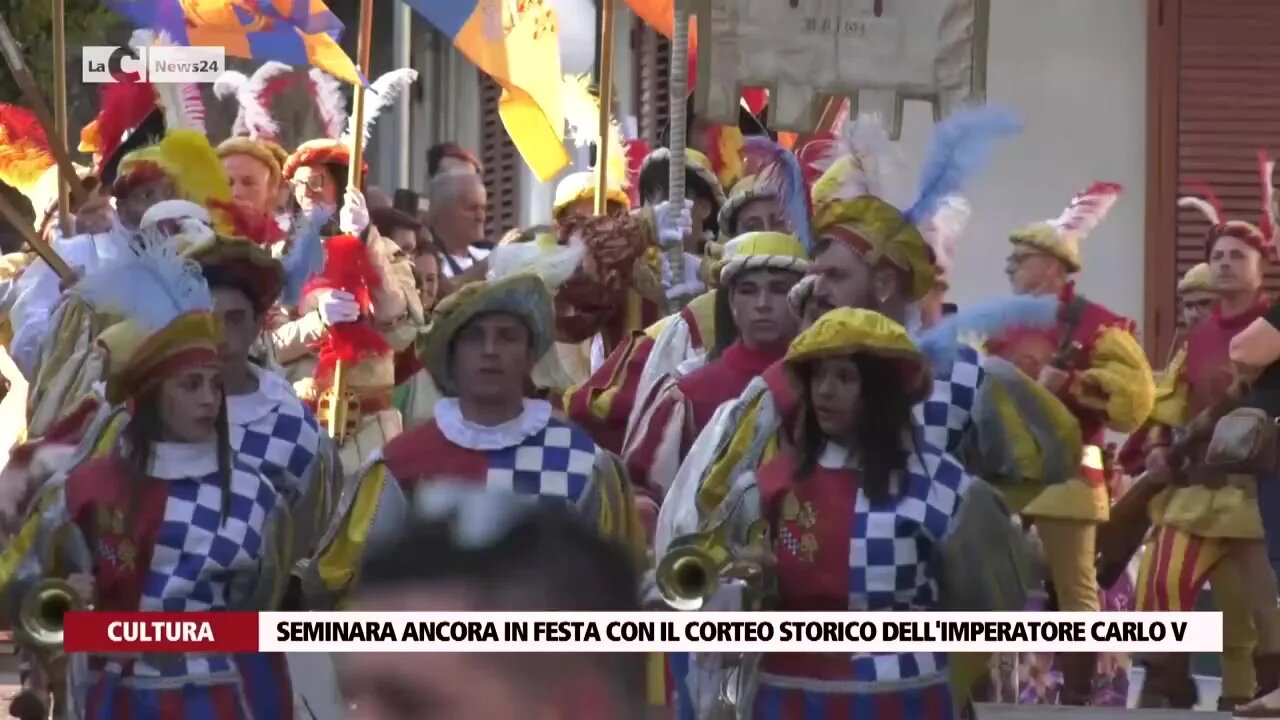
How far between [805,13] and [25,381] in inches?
118

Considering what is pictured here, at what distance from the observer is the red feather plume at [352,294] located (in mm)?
8961

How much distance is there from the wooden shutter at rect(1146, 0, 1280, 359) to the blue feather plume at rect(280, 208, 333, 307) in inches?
217

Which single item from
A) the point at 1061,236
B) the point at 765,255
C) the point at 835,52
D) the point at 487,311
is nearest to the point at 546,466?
the point at 487,311

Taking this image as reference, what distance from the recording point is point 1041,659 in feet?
28.6

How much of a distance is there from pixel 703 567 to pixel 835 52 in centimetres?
166

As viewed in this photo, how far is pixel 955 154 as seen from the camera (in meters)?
6.79

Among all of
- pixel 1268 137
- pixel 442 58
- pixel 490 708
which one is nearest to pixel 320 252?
pixel 490 708

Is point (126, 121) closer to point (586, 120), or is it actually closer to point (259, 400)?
point (586, 120)

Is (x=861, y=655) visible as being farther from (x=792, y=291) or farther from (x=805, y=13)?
(x=805, y=13)

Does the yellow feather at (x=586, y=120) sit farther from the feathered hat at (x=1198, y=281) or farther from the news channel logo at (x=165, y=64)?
the feathered hat at (x=1198, y=281)

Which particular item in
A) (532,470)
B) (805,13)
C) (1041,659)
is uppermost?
(805,13)

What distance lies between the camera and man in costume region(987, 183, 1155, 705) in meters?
8.14

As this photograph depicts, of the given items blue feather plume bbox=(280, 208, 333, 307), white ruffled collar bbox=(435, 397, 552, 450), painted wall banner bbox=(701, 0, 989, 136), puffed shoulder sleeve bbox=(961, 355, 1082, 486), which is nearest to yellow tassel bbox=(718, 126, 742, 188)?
blue feather plume bbox=(280, 208, 333, 307)

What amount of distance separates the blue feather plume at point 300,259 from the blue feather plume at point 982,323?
1744mm
